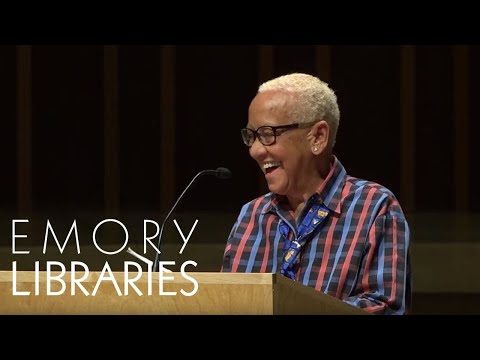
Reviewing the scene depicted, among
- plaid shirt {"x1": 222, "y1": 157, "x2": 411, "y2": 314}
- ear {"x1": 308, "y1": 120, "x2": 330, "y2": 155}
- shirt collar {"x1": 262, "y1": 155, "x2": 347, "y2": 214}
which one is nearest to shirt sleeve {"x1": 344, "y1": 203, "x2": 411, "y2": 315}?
plaid shirt {"x1": 222, "y1": 157, "x2": 411, "y2": 314}

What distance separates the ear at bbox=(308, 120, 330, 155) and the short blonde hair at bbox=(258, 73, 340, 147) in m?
0.02

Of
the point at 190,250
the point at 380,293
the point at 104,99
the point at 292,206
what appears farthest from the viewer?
the point at 104,99

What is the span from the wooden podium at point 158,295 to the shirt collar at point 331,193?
768mm

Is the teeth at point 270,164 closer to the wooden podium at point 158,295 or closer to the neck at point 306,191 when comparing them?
the neck at point 306,191

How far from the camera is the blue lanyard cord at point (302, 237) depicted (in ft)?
7.94

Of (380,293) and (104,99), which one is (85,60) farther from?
(380,293)

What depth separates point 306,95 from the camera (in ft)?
8.11

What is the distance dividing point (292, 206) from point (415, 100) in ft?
5.75

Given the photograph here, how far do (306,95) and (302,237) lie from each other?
0.33 meters

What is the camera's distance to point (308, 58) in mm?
4176

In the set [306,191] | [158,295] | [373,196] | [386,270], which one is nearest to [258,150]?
[306,191]

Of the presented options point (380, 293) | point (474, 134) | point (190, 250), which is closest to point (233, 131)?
point (190, 250)

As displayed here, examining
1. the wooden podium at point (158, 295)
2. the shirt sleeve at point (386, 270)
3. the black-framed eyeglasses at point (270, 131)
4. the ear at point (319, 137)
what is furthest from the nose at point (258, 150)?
the wooden podium at point (158, 295)

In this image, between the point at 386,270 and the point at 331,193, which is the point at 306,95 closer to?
the point at 331,193
